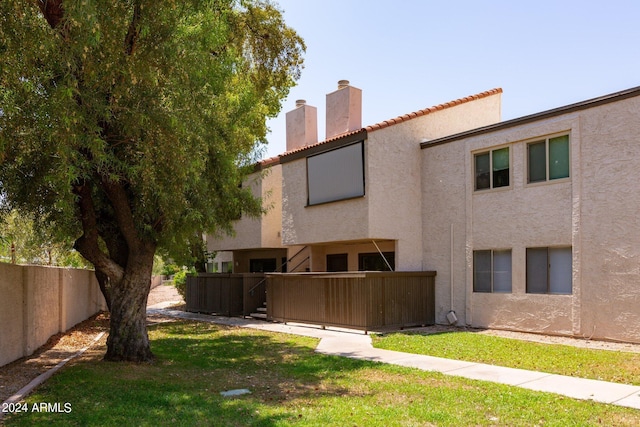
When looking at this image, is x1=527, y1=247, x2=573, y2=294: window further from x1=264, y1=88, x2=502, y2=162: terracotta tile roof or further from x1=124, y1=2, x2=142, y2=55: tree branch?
x1=124, y1=2, x2=142, y2=55: tree branch

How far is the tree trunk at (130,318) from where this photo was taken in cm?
1031

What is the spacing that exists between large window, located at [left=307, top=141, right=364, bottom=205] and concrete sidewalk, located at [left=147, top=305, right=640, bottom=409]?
14.4ft

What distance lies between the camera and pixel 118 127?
360 inches

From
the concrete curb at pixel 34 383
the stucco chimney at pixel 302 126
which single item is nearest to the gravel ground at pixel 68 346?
the concrete curb at pixel 34 383

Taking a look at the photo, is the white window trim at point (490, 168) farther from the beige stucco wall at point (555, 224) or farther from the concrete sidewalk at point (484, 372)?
the concrete sidewalk at point (484, 372)

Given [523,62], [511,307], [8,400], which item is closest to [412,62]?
[523,62]

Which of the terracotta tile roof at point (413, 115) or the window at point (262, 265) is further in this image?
the window at point (262, 265)

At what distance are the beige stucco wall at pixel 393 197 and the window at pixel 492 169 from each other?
2085 millimetres

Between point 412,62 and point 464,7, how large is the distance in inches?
75.1

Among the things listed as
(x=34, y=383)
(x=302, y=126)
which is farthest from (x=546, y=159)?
(x=34, y=383)

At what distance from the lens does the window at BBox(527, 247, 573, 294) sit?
1365cm

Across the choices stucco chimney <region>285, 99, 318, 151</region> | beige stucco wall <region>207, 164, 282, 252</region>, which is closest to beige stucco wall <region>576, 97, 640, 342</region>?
stucco chimney <region>285, 99, 318, 151</region>

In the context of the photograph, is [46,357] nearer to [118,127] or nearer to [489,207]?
[118,127]

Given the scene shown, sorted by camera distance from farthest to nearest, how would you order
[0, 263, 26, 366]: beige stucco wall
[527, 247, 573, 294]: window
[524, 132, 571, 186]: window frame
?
[524, 132, 571, 186]: window frame
[527, 247, 573, 294]: window
[0, 263, 26, 366]: beige stucco wall
